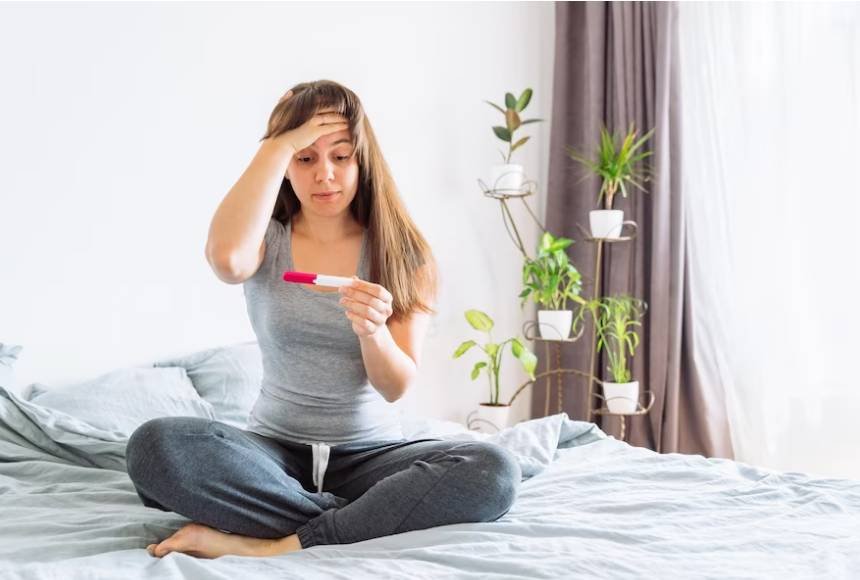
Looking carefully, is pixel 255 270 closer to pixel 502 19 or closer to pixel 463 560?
pixel 463 560

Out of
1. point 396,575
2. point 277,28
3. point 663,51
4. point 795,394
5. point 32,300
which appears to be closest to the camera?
point 396,575

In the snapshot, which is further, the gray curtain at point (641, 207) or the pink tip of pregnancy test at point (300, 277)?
the gray curtain at point (641, 207)

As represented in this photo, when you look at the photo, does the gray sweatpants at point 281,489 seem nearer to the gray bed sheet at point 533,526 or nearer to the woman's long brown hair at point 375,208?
the gray bed sheet at point 533,526

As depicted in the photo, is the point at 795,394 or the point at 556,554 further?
the point at 795,394

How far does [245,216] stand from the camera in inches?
57.7

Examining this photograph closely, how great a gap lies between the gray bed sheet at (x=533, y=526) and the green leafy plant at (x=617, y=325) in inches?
49.6

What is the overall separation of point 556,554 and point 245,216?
710 mm

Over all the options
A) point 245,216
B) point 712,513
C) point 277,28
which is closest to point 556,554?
point 712,513

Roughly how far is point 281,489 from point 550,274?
194cm

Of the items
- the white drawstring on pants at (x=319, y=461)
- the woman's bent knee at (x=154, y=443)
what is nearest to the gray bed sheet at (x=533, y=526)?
the woman's bent knee at (x=154, y=443)

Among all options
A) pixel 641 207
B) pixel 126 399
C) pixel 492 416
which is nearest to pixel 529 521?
pixel 126 399

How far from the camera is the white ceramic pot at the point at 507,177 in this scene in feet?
10.2

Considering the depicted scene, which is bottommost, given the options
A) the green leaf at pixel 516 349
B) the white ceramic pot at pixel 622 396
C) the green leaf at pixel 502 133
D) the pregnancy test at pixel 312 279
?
the white ceramic pot at pixel 622 396

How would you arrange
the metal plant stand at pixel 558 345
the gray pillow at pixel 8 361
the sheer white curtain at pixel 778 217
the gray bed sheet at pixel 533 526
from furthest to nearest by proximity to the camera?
the metal plant stand at pixel 558 345 → the sheer white curtain at pixel 778 217 → the gray pillow at pixel 8 361 → the gray bed sheet at pixel 533 526
